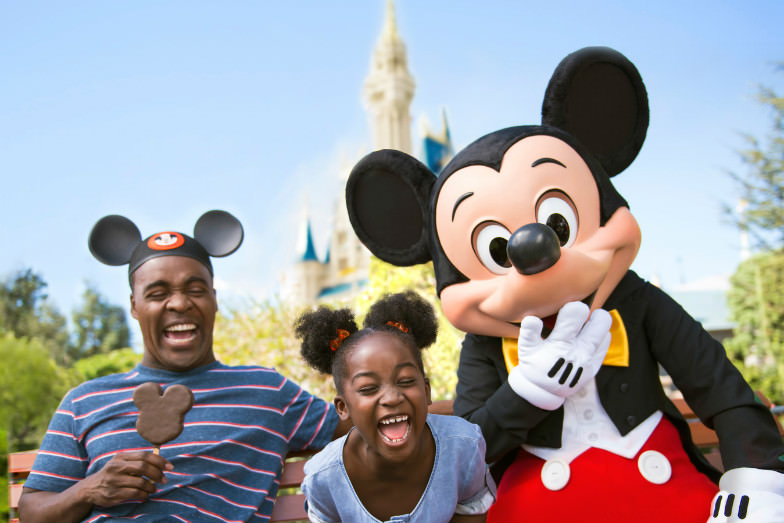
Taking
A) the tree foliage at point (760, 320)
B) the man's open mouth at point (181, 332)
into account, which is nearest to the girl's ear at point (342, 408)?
the man's open mouth at point (181, 332)

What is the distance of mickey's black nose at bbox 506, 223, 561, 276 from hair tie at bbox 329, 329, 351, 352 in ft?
1.97

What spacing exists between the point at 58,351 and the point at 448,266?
36146 millimetres

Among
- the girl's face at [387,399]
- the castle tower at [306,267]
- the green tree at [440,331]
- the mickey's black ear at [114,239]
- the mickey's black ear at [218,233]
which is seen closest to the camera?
the girl's face at [387,399]

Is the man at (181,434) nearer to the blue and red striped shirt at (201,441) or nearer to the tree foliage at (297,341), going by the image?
the blue and red striped shirt at (201,441)

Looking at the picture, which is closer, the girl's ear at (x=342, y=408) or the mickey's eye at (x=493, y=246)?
the girl's ear at (x=342, y=408)

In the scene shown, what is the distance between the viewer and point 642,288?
254 cm

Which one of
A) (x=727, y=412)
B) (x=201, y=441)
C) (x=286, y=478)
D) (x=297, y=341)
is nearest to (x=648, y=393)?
(x=727, y=412)

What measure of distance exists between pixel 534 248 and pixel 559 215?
301mm

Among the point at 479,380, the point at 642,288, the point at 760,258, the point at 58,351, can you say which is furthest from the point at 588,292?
the point at 58,351

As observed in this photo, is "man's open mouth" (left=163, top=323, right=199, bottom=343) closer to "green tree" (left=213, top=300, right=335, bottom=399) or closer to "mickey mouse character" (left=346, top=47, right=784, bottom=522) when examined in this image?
"mickey mouse character" (left=346, top=47, right=784, bottom=522)

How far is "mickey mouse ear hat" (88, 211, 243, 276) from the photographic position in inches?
106

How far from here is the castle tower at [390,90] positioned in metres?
39.3

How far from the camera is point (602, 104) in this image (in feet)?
8.79

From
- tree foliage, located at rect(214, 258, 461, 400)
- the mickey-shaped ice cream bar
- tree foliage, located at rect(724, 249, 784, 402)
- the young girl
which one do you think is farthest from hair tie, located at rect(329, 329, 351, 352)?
tree foliage, located at rect(724, 249, 784, 402)
